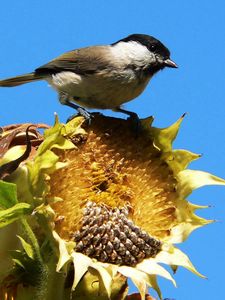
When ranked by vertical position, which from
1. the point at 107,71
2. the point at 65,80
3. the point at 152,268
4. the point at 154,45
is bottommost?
the point at 152,268

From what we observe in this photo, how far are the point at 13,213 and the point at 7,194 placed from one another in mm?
79

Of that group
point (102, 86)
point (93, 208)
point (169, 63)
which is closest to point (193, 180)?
point (93, 208)

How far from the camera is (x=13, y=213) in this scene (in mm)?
2771

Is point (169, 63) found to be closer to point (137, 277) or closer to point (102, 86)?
point (102, 86)

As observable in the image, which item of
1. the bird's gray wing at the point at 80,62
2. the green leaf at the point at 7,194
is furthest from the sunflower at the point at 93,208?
the bird's gray wing at the point at 80,62

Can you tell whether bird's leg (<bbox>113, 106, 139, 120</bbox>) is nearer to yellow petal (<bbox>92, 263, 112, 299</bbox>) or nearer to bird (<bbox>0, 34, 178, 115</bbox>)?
bird (<bbox>0, 34, 178, 115</bbox>)

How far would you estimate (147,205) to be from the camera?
11.8ft

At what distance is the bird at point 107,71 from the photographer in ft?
17.8

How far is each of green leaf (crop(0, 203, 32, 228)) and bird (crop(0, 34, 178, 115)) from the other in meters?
2.46

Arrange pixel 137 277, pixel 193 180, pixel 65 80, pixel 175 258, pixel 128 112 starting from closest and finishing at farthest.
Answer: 1. pixel 137 277
2. pixel 175 258
3. pixel 193 180
4. pixel 128 112
5. pixel 65 80

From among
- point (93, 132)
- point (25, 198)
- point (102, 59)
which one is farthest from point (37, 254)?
point (102, 59)

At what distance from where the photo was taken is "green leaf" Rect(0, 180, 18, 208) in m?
2.75

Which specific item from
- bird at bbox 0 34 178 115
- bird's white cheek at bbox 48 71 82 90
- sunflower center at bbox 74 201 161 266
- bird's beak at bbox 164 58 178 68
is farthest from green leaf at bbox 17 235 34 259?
bird's beak at bbox 164 58 178 68

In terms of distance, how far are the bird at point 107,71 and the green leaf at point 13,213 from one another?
8.07ft
